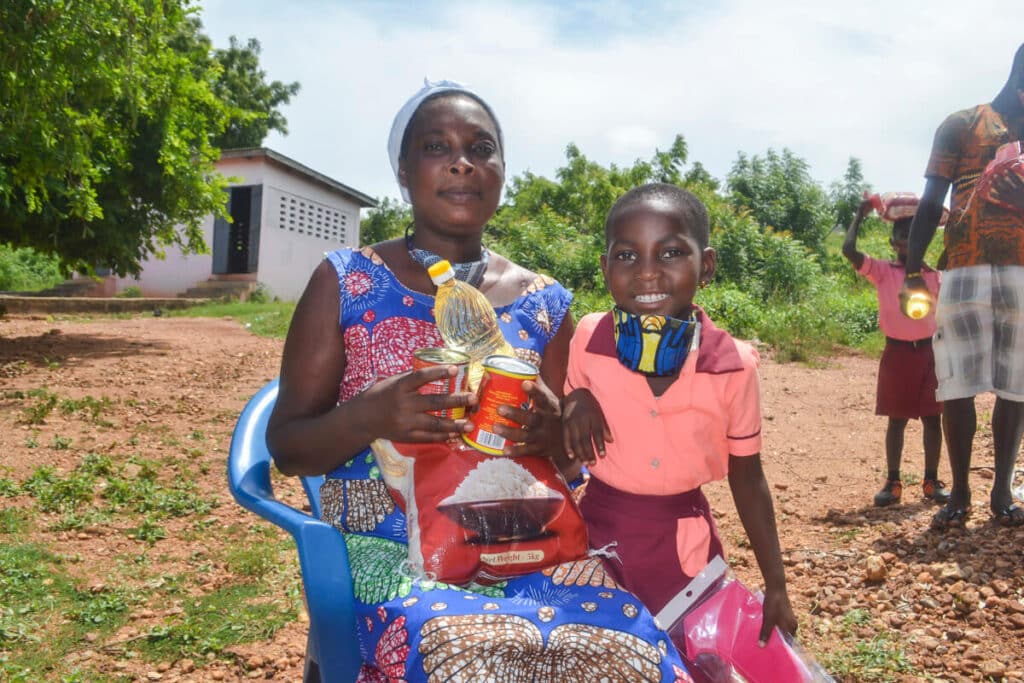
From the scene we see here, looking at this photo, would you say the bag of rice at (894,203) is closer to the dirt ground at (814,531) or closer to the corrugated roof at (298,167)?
the dirt ground at (814,531)

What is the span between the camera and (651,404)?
5.82 feet

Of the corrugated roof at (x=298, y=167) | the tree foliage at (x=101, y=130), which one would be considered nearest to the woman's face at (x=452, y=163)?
the tree foliage at (x=101, y=130)

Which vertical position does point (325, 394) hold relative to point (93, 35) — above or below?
below

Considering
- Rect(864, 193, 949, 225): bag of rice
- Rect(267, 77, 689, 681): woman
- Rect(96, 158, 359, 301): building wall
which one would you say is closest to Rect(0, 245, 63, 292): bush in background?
Rect(96, 158, 359, 301): building wall

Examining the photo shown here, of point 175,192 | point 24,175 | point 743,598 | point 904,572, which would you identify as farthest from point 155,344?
point 743,598

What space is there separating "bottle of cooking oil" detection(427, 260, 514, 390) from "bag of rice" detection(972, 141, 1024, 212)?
2.68m

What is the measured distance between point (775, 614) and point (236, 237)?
58.6 ft

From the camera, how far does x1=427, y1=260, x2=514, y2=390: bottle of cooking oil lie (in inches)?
72.1

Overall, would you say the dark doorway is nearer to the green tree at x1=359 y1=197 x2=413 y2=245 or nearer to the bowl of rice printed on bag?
the green tree at x1=359 y1=197 x2=413 y2=245

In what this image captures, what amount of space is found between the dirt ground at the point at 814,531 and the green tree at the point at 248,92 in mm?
20213

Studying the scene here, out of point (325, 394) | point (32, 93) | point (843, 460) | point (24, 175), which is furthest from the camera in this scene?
point (24, 175)

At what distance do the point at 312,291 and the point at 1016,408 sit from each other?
120 inches

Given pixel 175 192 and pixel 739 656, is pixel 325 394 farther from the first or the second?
pixel 175 192

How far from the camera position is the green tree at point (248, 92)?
2734 centimetres
